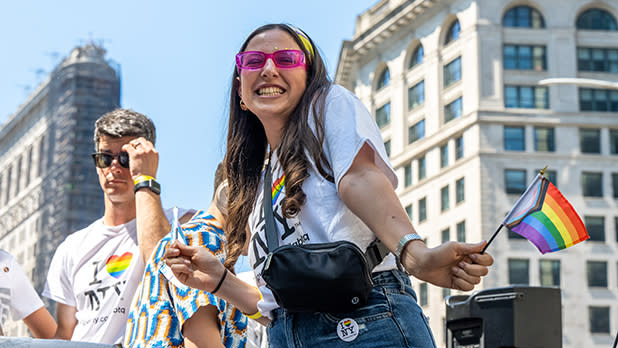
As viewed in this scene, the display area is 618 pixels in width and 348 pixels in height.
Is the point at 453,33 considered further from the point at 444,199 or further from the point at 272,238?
the point at 272,238

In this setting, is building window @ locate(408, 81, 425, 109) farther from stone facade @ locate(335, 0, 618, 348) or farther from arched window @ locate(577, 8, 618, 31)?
arched window @ locate(577, 8, 618, 31)

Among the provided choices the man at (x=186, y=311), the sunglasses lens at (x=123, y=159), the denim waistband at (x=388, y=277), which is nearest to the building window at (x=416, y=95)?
the sunglasses lens at (x=123, y=159)

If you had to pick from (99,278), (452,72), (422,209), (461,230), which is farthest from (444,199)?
(99,278)

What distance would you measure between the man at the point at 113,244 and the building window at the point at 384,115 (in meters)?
51.8

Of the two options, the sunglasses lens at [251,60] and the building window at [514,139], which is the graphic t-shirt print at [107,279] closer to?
the sunglasses lens at [251,60]

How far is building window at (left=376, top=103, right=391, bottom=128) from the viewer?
56.7 metres

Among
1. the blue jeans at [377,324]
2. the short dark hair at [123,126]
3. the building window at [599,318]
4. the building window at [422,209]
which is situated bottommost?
the blue jeans at [377,324]

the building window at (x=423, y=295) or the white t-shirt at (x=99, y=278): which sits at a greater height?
the building window at (x=423, y=295)

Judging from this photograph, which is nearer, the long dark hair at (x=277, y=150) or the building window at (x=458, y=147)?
the long dark hair at (x=277, y=150)

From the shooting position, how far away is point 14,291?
500cm

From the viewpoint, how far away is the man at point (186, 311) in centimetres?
346

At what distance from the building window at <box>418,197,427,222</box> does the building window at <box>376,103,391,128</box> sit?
6.11 metres

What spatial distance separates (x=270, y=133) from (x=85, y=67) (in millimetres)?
68735

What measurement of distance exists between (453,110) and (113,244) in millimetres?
48344
